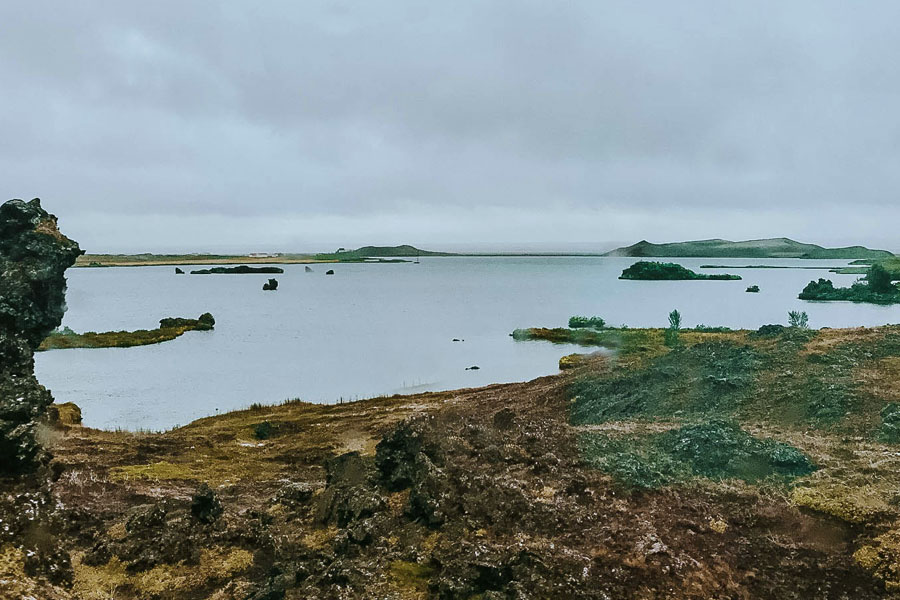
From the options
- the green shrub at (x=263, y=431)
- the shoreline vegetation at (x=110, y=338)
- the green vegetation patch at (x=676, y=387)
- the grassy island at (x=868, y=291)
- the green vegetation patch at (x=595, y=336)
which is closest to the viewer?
the green vegetation patch at (x=676, y=387)

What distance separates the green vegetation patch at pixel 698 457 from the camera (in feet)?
39.0

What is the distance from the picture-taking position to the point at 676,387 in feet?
64.5

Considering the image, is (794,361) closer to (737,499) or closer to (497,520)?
(737,499)

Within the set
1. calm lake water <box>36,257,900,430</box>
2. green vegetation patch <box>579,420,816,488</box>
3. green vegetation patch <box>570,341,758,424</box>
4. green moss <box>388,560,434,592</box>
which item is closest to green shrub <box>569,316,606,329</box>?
calm lake water <box>36,257,900,430</box>

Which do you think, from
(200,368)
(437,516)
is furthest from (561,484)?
(200,368)

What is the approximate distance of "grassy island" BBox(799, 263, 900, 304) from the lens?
79.1m

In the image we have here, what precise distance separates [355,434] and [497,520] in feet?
43.8

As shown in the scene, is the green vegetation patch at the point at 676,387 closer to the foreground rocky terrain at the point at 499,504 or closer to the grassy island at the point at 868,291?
the foreground rocky terrain at the point at 499,504

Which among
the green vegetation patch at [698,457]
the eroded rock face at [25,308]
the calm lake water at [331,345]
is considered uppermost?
the eroded rock face at [25,308]

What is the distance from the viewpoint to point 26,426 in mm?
12812

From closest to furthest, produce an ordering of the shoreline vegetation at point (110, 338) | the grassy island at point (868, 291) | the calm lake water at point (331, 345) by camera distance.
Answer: the calm lake water at point (331, 345) < the shoreline vegetation at point (110, 338) < the grassy island at point (868, 291)

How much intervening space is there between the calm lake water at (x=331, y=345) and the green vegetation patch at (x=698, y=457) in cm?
2437

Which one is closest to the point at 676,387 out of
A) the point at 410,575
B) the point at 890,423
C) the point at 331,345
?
the point at 890,423

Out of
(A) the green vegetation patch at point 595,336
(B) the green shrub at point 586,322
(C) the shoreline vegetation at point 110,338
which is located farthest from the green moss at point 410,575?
(B) the green shrub at point 586,322
